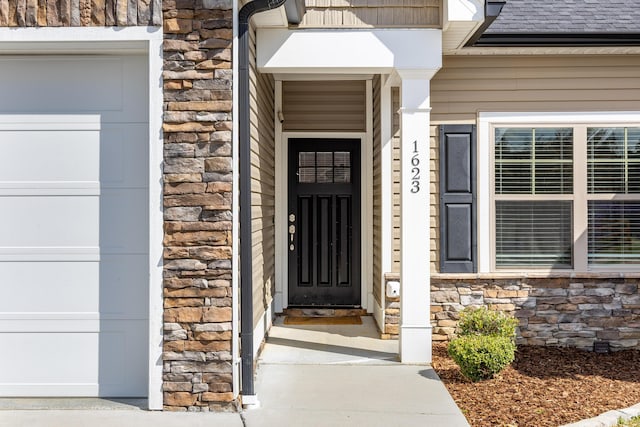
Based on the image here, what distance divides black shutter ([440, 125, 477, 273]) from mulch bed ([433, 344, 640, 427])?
0.89 metres

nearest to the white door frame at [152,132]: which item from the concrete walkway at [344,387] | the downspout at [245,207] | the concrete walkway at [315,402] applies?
the concrete walkway at [315,402]

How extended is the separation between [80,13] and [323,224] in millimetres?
3781

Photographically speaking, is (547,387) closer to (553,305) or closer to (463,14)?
(553,305)

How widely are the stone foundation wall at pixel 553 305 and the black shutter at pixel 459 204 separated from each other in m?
0.18

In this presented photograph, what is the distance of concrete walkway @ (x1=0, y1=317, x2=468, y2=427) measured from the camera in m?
3.36

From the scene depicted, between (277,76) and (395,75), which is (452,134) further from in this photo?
(277,76)

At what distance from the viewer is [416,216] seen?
14.9ft

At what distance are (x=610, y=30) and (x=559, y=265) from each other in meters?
2.24

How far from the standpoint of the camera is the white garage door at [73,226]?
12.2ft

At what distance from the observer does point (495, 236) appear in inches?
208

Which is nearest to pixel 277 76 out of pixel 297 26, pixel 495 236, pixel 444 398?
pixel 297 26

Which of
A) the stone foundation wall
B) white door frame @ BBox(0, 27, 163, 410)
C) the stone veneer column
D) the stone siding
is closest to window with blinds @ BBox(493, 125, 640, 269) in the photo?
the stone foundation wall

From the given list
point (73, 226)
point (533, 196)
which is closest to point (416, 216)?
point (533, 196)

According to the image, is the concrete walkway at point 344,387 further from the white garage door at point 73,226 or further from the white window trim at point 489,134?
the white window trim at point 489,134
